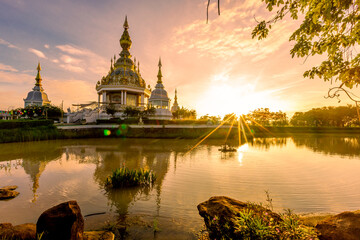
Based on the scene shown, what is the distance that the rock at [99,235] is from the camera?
157 inches

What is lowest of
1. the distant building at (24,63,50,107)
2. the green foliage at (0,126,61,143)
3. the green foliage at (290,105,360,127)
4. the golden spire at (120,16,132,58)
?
the green foliage at (0,126,61,143)

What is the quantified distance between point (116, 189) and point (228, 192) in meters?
4.48

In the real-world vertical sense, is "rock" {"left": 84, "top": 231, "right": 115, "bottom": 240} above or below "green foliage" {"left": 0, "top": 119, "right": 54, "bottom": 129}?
below

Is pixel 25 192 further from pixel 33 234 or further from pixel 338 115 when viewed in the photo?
pixel 338 115

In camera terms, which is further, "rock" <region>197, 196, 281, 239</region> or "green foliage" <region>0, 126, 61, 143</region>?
"green foliage" <region>0, 126, 61, 143</region>

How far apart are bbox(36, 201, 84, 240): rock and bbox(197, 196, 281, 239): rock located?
2.71 metres

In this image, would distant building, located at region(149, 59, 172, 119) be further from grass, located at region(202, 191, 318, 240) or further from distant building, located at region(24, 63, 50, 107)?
distant building, located at region(24, 63, 50, 107)

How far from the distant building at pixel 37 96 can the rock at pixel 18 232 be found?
77813 millimetres

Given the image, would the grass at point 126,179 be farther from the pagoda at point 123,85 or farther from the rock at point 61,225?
the pagoda at point 123,85

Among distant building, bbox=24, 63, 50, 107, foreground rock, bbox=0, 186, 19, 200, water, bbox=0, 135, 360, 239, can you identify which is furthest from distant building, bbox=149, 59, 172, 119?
distant building, bbox=24, 63, 50, 107

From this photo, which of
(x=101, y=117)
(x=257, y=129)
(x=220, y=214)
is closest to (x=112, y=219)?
(x=220, y=214)

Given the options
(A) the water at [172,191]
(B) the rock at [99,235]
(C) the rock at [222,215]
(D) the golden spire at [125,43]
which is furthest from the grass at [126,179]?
(D) the golden spire at [125,43]

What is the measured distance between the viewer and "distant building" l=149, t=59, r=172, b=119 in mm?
45188

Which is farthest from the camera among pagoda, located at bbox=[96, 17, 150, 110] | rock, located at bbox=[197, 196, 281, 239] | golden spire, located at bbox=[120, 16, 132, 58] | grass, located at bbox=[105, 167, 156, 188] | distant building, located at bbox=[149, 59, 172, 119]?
golden spire, located at bbox=[120, 16, 132, 58]
